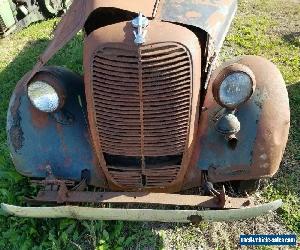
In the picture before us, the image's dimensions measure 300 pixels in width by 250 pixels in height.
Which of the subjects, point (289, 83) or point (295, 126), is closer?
point (295, 126)

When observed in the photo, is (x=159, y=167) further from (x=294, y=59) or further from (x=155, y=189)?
(x=294, y=59)

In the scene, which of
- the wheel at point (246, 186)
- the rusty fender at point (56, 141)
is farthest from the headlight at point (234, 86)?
the rusty fender at point (56, 141)

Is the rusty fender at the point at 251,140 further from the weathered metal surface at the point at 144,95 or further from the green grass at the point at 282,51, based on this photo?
the green grass at the point at 282,51

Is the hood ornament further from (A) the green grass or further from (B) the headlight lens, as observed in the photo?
(A) the green grass

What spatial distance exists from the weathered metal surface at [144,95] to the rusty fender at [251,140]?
18 centimetres

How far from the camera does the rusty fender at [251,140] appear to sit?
3.44 m

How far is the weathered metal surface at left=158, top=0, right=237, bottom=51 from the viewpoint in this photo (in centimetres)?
345

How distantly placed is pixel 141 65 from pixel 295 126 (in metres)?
2.57

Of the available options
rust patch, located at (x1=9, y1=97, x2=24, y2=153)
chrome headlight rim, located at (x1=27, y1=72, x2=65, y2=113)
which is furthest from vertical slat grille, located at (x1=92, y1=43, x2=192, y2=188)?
rust patch, located at (x1=9, y1=97, x2=24, y2=153)

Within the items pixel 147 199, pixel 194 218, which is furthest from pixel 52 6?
pixel 194 218

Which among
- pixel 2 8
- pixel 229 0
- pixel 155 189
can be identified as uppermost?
pixel 229 0

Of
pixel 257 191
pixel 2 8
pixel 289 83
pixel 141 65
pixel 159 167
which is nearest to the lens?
pixel 141 65

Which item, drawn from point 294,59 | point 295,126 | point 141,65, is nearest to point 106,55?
point 141,65

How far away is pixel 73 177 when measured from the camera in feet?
12.0
